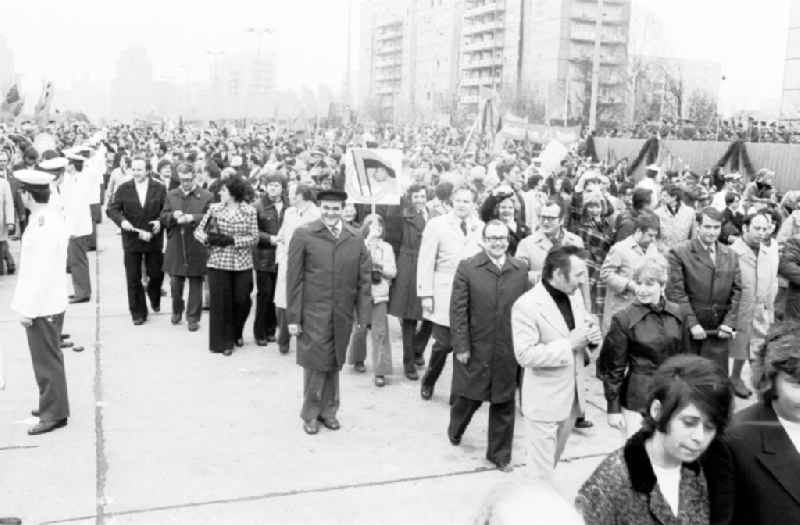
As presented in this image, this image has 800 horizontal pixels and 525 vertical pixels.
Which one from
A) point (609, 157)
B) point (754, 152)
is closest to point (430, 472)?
point (754, 152)

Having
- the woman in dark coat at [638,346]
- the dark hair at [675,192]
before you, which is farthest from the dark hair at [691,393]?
the dark hair at [675,192]

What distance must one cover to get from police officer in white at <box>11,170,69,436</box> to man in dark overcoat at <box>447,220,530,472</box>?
9.72 feet

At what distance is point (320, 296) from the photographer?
21.5 ft

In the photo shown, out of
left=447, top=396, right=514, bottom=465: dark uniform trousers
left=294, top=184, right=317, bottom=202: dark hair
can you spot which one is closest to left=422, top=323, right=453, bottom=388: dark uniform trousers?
left=447, top=396, right=514, bottom=465: dark uniform trousers

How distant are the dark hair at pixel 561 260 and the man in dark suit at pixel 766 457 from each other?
1.76 metres

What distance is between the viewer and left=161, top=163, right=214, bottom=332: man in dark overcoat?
31.8 ft

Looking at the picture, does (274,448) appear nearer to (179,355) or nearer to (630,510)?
(179,355)

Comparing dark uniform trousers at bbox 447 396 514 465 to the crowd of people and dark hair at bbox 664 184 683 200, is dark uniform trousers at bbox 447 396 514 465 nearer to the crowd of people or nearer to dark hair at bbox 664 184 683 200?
the crowd of people

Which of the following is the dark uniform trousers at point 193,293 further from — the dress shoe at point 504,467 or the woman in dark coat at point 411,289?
the dress shoe at point 504,467

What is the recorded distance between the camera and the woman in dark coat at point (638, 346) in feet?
15.6

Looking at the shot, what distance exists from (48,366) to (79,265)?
4797 millimetres

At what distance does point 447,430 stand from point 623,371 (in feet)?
7.19

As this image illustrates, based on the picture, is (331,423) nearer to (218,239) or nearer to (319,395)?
(319,395)

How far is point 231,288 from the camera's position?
8.89 meters
